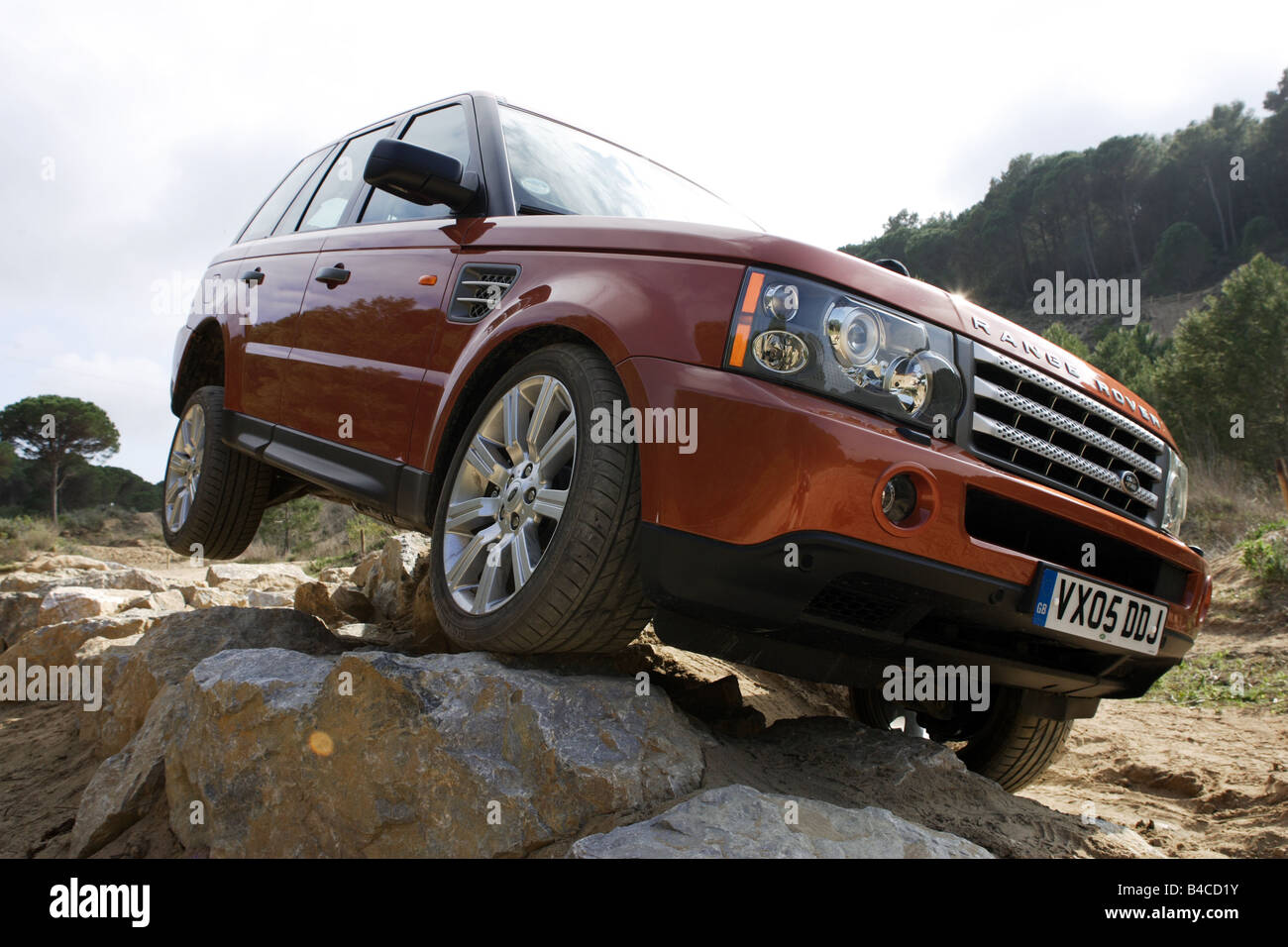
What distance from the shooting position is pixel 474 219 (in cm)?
273

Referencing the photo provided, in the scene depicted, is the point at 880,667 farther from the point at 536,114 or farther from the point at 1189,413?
the point at 1189,413

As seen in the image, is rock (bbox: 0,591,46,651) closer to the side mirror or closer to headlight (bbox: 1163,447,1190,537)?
the side mirror

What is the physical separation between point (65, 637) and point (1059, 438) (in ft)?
13.4

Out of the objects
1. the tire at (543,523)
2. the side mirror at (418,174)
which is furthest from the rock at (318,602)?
the side mirror at (418,174)

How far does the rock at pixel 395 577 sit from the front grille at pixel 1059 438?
9.79ft

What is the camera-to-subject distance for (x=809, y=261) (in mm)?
1925

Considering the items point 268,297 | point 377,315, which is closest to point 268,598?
point 268,297

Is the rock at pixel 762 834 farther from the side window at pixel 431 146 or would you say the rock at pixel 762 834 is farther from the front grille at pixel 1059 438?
the side window at pixel 431 146

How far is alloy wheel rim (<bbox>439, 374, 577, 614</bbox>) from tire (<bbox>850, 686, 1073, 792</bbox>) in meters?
1.43

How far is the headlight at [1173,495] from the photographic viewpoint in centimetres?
260

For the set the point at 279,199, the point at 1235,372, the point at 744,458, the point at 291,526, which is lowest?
the point at 291,526

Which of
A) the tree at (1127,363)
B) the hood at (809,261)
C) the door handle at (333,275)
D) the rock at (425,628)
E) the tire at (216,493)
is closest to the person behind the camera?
the hood at (809,261)

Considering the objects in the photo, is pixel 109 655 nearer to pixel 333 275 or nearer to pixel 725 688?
pixel 333 275

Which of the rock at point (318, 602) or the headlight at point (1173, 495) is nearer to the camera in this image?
the headlight at point (1173, 495)
